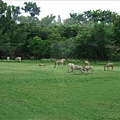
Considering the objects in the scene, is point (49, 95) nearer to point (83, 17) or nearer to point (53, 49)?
point (53, 49)

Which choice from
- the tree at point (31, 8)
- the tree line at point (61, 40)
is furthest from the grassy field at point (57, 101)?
the tree at point (31, 8)

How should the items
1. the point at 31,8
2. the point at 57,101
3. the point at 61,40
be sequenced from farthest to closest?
the point at 31,8 < the point at 61,40 < the point at 57,101

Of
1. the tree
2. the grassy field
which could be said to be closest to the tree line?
the grassy field

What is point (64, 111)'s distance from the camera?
37.4 feet

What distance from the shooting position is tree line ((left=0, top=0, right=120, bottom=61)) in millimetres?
48406

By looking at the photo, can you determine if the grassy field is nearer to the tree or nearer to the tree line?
the tree line

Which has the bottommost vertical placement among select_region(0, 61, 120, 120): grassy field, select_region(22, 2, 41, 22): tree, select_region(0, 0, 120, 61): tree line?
select_region(0, 61, 120, 120): grassy field

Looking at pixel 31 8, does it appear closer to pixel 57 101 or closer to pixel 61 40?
pixel 61 40

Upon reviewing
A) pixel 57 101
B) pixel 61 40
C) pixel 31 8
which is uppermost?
pixel 31 8

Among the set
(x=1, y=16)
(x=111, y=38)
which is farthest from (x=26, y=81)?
(x=1, y=16)

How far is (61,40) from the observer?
180ft

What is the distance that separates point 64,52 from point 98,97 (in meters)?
36.6

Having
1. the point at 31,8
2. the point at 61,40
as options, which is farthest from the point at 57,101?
the point at 31,8

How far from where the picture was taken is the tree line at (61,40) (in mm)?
48406
